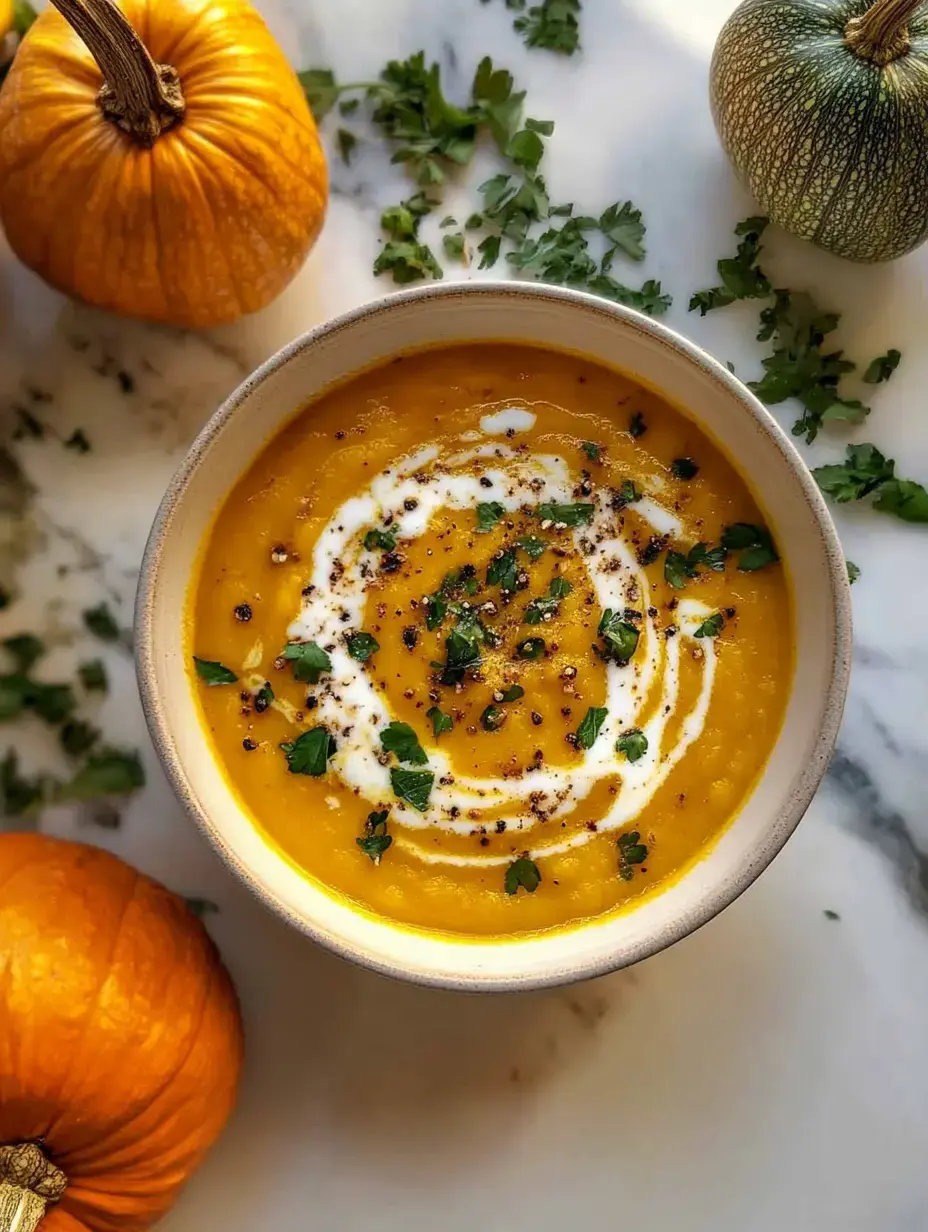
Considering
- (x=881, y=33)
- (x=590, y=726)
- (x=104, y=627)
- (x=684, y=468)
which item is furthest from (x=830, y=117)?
(x=104, y=627)

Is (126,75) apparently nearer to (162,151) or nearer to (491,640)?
(162,151)

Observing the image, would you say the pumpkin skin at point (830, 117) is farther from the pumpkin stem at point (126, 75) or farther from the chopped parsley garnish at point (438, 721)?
the chopped parsley garnish at point (438, 721)

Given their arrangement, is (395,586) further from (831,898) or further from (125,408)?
(831,898)

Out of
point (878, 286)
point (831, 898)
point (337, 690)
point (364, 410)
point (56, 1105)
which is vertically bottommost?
point (56, 1105)

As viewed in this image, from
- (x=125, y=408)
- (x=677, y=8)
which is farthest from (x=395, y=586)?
(x=677, y=8)

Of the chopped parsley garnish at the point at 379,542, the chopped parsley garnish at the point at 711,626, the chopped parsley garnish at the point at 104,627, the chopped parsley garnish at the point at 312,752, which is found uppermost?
the chopped parsley garnish at the point at 711,626

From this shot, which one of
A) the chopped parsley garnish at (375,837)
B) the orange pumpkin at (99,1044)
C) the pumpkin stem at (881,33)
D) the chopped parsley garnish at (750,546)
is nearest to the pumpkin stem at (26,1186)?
the orange pumpkin at (99,1044)
